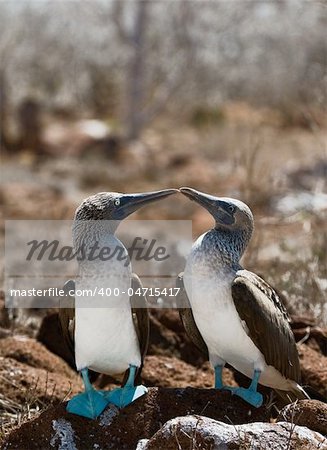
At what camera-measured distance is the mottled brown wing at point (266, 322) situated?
10.3 feet

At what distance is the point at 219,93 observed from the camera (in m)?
24.7

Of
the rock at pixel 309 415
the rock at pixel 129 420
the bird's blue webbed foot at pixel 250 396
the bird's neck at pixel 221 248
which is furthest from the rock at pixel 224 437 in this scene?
the bird's neck at pixel 221 248

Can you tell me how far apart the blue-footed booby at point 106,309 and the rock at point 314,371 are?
2.58 ft

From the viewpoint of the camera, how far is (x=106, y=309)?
3.19 metres

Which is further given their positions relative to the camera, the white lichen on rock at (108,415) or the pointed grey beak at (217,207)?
the pointed grey beak at (217,207)

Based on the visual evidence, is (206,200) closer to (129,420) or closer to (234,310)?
(234,310)

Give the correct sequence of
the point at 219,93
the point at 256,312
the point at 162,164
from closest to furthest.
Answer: the point at 256,312 → the point at 162,164 → the point at 219,93

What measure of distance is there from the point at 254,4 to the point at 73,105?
9.42 metres

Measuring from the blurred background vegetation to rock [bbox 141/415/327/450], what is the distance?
1911mm

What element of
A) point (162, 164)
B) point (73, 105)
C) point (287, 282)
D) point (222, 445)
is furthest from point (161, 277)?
point (73, 105)

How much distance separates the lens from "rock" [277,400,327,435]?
2902 millimetres

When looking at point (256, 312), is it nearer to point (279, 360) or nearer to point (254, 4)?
point (279, 360)

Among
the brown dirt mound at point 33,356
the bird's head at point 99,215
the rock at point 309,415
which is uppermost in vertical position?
the bird's head at point 99,215

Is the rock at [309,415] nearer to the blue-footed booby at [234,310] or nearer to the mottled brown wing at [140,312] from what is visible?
the blue-footed booby at [234,310]
